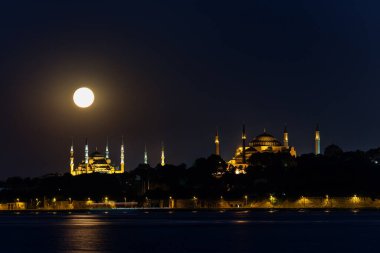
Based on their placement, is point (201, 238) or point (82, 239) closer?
point (201, 238)

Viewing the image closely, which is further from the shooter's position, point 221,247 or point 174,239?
point 174,239

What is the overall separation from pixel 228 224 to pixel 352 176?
217ft

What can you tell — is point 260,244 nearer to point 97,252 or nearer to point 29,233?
point 97,252

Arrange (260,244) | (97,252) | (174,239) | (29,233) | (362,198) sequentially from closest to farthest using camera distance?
(97,252) → (260,244) → (174,239) → (29,233) → (362,198)

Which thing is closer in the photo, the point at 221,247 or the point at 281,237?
the point at 221,247

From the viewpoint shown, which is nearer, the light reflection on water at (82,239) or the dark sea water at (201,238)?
the dark sea water at (201,238)

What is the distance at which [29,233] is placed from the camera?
122 m

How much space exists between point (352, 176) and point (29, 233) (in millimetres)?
86573

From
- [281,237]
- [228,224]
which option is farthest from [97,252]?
[228,224]

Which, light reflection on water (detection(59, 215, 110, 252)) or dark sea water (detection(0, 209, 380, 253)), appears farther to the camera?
light reflection on water (detection(59, 215, 110, 252))

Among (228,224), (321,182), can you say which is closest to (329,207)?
(321,182)

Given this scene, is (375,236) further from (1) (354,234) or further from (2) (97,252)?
(2) (97,252)

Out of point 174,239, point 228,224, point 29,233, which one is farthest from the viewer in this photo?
point 228,224

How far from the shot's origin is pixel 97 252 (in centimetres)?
9000
